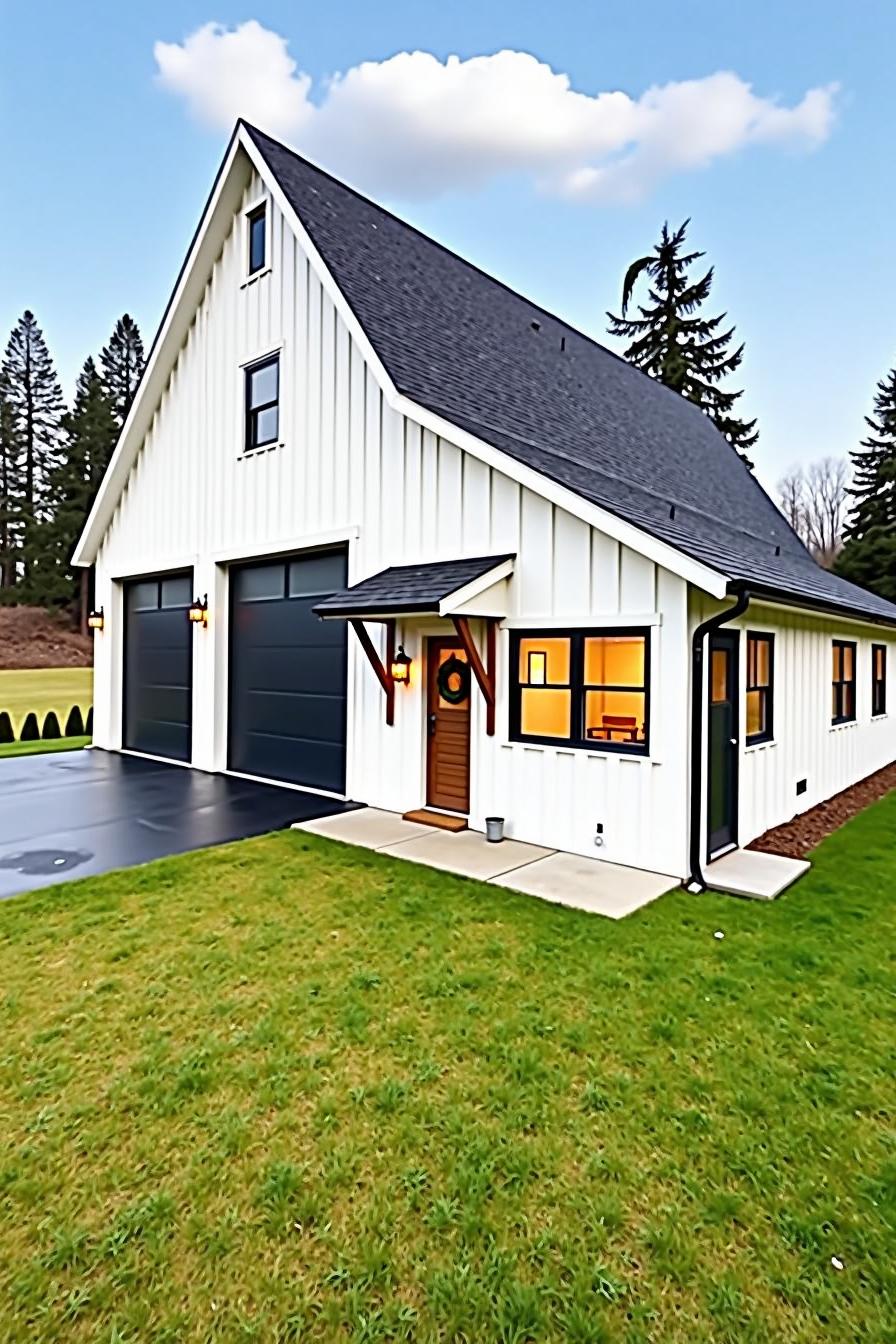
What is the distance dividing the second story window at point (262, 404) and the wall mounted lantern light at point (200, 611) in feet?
8.04

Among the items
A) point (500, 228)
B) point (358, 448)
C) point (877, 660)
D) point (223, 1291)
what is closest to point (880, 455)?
point (500, 228)

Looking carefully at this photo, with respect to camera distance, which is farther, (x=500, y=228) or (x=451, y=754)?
(x=500, y=228)

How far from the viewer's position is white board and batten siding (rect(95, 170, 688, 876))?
591cm

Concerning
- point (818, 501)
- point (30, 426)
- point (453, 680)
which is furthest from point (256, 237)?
point (30, 426)

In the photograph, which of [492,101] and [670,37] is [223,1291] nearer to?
[670,37]

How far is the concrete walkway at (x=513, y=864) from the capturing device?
528 centimetres

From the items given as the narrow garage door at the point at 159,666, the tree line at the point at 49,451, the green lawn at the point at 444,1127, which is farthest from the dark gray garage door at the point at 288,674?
the tree line at the point at 49,451

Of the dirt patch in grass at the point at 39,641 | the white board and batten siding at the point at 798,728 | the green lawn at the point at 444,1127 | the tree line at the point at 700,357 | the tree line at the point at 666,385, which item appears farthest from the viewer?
the dirt patch in grass at the point at 39,641

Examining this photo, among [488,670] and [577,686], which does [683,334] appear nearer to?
[488,670]

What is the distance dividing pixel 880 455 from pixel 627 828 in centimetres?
2774

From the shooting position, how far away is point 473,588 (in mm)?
6320

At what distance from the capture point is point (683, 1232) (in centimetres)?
221

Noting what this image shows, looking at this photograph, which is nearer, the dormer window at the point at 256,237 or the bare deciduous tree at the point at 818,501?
the dormer window at the point at 256,237

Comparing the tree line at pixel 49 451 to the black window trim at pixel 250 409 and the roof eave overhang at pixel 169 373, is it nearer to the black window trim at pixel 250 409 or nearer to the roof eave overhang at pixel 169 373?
the roof eave overhang at pixel 169 373
